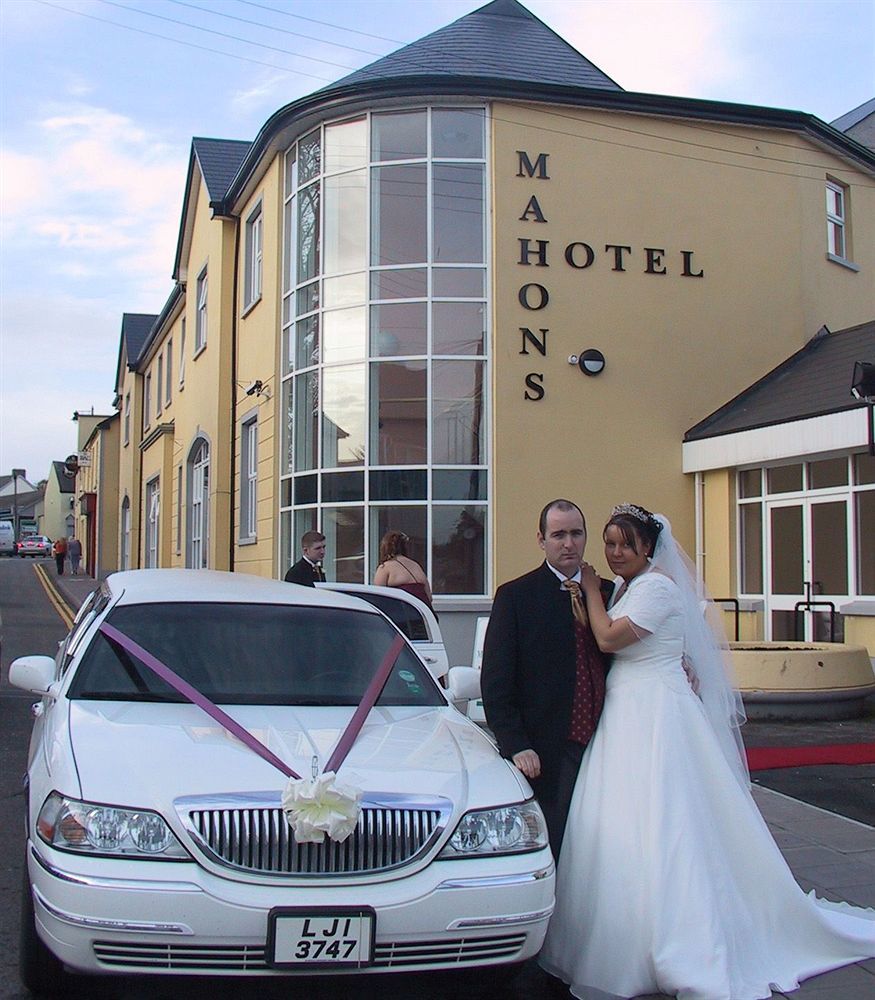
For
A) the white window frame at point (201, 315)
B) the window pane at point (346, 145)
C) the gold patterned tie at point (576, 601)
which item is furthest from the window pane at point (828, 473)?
the white window frame at point (201, 315)

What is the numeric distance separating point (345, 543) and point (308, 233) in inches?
193

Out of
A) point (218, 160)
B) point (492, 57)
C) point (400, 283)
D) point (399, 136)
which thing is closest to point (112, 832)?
point (400, 283)

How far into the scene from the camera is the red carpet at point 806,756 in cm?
829

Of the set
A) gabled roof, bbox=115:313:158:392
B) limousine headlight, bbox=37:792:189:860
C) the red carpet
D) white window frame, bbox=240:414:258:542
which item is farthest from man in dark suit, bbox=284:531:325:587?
gabled roof, bbox=115:313:158:392

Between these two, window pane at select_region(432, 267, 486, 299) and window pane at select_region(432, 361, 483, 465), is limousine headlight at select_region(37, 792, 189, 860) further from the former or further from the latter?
window pane at select_region(432, 267, 486, 299)

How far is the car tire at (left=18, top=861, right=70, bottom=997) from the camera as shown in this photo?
12.1 feet

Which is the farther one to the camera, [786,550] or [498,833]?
[786,550]

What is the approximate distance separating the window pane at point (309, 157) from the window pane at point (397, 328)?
2.67 metres

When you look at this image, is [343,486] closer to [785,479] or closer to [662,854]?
[785,479]

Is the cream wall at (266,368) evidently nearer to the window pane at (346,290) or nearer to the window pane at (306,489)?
the window pane at (306,489)

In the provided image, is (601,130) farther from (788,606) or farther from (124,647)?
(124,647)

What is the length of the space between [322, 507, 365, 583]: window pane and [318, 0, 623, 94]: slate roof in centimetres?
603

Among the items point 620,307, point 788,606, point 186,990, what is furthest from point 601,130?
point 186,990

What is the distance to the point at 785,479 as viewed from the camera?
14438 millimetres
